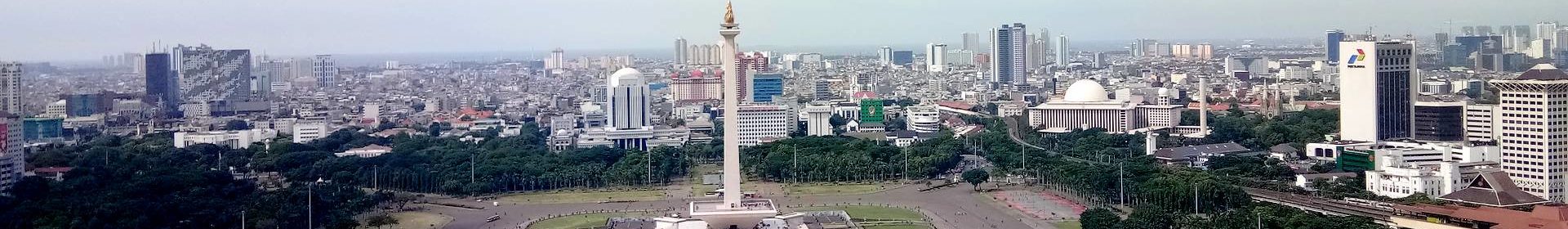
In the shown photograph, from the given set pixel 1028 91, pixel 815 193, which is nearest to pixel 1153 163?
pixel 815 193

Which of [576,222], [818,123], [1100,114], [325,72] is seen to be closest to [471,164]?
[576,222]

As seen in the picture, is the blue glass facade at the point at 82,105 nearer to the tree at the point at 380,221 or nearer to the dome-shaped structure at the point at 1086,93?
the tree at the point at 380,221

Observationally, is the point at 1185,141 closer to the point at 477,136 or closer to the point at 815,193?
the point at 815,193

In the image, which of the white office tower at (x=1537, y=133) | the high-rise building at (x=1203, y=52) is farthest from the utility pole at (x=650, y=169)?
the high-rise building at (x=1203, y=52)

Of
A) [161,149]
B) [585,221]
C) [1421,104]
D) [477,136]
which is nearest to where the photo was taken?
[585,221]

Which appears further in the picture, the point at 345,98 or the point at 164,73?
the point at 345,98

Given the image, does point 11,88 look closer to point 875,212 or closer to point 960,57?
point 875,212

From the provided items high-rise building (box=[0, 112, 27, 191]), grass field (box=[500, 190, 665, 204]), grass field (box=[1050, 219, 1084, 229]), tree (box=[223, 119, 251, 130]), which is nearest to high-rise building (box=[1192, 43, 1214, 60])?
tree (box=[223, 119, 251, 130])

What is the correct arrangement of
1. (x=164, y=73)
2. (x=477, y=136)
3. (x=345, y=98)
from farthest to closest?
(x=345, y=98), (x=164, y=73), (x=477, y=136)
